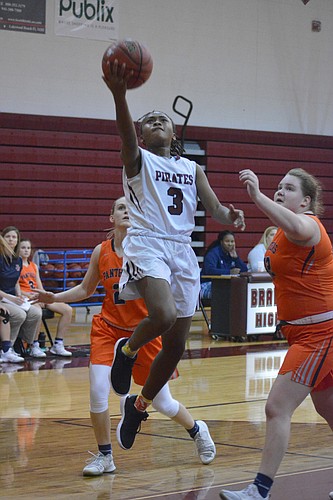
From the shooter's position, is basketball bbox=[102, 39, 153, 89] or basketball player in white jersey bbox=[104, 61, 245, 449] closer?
basketball bbox=[102, 39, 153, 89]

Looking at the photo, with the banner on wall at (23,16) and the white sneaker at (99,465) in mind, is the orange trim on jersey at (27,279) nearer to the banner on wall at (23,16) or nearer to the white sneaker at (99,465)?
the banner on wall at (23,16)

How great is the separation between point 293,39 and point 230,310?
6708 millimetres

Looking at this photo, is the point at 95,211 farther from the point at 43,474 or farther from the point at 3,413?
the point at 43,474

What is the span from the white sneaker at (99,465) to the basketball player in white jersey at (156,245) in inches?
10.9

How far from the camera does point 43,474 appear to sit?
505cm

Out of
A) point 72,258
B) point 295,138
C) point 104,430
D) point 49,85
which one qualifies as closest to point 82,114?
point 49,85

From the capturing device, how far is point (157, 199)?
4680mm

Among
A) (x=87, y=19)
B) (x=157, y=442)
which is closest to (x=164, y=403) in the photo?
(x=157, y=442)

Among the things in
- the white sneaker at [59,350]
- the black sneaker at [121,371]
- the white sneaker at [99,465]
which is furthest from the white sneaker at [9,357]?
the black sneaker at [121,371]

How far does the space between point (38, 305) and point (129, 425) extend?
5.57 m

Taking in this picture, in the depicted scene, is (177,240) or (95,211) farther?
(95,211)

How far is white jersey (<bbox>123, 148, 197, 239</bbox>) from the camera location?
4.67 m

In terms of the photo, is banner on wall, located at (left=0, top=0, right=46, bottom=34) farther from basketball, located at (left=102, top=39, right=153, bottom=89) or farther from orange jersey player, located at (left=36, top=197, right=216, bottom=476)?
basketball, located at (left=102, top=39, right=153, bottom=89)

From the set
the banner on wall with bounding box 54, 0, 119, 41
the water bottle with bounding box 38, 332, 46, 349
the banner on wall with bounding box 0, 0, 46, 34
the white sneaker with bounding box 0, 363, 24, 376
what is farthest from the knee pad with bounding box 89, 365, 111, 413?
the banner on wall with bounding box 54, 0, 119, 41
